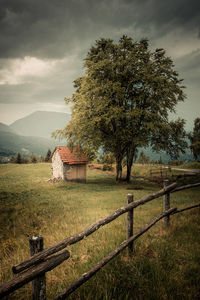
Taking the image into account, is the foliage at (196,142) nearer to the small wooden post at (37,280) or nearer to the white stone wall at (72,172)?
the white stone wall at (72,172)

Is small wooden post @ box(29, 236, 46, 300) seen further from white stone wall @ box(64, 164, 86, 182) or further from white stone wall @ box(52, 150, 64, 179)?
white stone wall @ box(52, 150, 64, 179)

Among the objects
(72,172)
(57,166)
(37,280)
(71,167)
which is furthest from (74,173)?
(37,280)

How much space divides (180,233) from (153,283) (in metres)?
2.36

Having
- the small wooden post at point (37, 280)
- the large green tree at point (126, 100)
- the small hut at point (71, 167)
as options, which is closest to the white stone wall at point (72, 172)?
the small hut at point (71, 167)

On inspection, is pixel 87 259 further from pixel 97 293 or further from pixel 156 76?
pixel 156 76

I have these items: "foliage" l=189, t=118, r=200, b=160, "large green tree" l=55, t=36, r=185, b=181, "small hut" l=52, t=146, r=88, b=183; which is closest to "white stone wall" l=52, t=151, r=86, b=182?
"small hut" l=52, t=146, r=88, b=183

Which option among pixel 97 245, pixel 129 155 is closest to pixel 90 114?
pixel 129 155

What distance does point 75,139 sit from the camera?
67.0ft

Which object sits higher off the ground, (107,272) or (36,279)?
(36,279)

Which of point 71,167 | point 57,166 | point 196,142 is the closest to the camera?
point 71,167

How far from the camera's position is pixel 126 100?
65.3 feet

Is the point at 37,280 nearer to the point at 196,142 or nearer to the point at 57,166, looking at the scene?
the point at 57,166

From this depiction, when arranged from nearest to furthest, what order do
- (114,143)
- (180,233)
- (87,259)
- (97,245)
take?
(87,259), (97,245), (180,233), (114,143)

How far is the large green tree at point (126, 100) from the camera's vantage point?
715 inches
